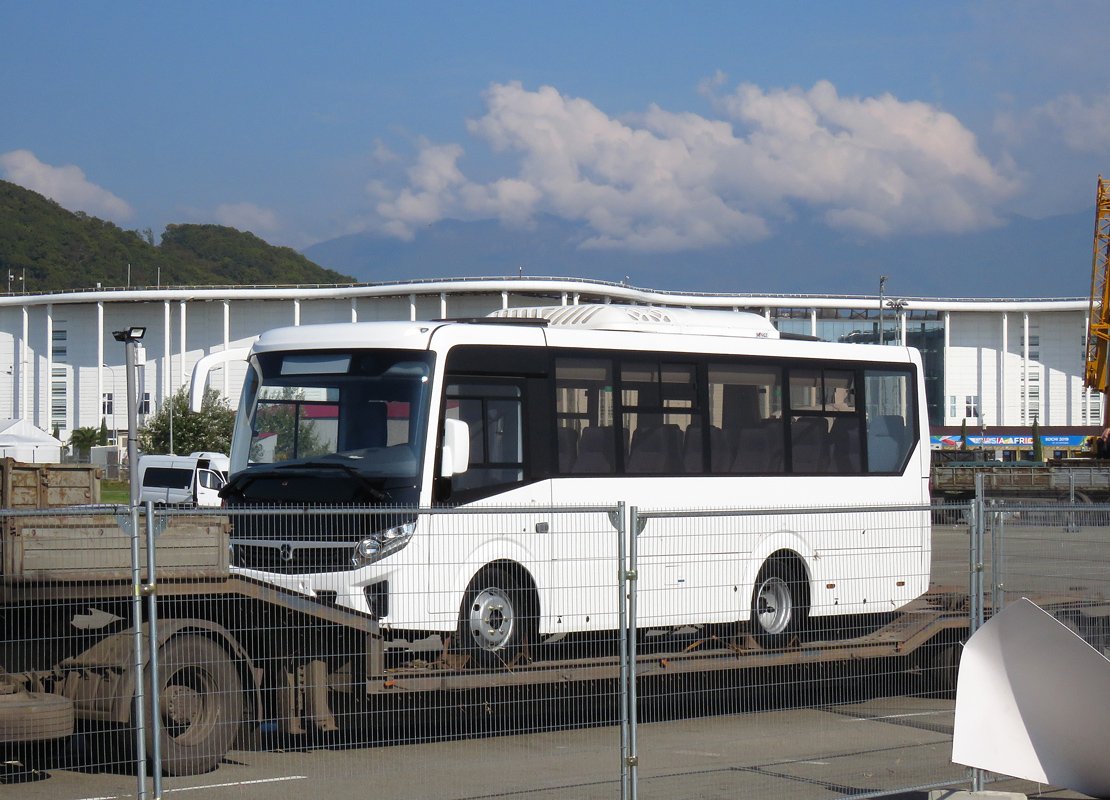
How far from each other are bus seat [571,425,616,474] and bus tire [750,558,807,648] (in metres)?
1.74

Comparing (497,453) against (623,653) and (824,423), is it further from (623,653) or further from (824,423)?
(824,423)

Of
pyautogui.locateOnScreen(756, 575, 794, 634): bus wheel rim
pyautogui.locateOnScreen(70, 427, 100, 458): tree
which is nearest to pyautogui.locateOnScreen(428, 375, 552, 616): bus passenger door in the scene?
pyautogui.locateOnScreen(756, 575, 794, 634): bus wheel rim

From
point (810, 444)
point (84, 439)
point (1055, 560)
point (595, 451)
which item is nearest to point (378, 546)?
point (595, 451)

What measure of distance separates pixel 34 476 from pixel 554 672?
5.17 meters

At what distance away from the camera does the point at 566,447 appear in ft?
35.4

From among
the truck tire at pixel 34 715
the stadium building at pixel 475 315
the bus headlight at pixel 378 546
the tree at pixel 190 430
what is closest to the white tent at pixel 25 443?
the tree at pixel 190 430

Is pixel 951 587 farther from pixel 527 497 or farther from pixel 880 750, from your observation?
pixel 527 497

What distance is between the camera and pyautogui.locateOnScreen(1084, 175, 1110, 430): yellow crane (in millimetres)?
51969

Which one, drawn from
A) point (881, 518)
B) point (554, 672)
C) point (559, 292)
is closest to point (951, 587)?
point (881, 518)

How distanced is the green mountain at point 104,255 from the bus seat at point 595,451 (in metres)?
132

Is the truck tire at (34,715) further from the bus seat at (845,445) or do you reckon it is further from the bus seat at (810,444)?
the bus seat at (845,445)

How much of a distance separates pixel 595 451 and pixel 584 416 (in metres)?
0.34

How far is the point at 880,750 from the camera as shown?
8883 mm

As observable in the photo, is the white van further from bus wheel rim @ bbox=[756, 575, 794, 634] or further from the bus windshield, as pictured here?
bus wheel rim @ bbox=[756, 575, 794, 634]
